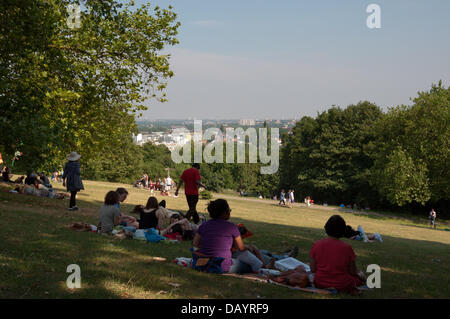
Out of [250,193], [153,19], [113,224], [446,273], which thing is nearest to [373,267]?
[446,273]

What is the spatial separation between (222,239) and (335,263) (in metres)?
2.01

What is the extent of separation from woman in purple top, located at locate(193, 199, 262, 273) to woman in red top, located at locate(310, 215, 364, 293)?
1437 mm

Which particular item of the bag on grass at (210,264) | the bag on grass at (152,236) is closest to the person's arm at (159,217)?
the bag on grass at (152,236)

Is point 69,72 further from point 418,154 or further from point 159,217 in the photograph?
point 418,154

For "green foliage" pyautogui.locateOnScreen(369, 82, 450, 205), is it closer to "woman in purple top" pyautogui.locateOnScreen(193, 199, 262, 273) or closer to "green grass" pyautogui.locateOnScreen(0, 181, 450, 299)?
"green grass" pyautogui.locateOnScreen(0, 181, 450, 299)

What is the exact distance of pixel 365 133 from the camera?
212 feet

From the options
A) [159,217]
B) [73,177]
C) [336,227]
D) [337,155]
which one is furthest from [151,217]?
[337,155]

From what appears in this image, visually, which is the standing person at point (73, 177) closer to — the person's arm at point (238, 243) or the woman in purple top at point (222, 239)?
the woman in purple top at point (222, 239)

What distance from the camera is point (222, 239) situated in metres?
7.54

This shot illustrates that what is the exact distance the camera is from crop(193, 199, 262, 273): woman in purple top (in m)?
7.54

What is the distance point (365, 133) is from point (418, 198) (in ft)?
75.7

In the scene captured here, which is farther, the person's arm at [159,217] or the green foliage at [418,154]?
the green foliage at [418,154]

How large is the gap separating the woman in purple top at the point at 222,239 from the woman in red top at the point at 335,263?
1.44m

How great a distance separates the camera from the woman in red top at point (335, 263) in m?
6.56
